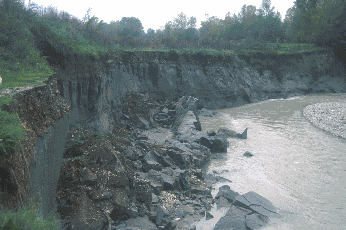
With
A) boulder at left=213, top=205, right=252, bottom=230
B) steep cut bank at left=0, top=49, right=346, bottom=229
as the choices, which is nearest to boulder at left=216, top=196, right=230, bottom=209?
boulder at left=213, top=205, right=252, bottom=230

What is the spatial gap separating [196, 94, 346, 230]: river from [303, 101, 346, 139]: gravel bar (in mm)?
610

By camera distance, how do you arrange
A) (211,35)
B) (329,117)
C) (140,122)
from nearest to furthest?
1. (140,122)
2. (329,117)
3. (211,35)

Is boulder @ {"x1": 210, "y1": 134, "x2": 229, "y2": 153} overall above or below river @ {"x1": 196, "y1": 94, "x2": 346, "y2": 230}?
above

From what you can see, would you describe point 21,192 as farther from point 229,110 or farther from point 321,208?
point 229,110

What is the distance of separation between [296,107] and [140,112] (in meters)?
15.8

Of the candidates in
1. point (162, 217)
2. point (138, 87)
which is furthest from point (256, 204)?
point (138, 87)

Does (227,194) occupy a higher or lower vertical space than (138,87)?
lower

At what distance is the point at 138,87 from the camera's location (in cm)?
1761

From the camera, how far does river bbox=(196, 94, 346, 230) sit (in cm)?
637

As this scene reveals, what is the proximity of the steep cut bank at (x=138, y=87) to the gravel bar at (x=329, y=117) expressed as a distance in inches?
239

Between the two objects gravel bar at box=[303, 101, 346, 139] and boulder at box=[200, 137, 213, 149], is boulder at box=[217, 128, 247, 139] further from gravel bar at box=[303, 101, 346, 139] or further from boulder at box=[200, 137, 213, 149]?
gravel bar at box=[303, 101, 346, 139]

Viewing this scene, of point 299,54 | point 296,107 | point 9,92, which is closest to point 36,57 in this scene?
point 9,92

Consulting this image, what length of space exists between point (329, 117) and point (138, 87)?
14.1m

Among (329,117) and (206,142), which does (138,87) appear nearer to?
(206,142)
